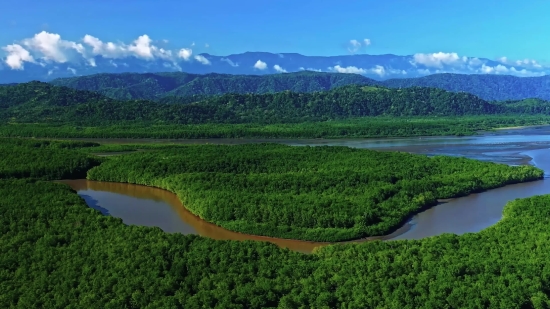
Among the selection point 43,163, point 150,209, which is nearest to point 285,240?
point 150,209

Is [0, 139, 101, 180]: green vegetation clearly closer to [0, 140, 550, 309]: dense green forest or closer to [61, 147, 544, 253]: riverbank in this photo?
[61, 147, 544, 253]: riverbank

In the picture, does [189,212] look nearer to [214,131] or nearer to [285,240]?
[285,240]

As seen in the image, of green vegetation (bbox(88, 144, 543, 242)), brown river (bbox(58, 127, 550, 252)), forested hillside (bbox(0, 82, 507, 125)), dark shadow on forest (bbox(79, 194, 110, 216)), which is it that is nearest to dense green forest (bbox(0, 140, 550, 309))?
brown river (bbox(58, 127, 550, 252))

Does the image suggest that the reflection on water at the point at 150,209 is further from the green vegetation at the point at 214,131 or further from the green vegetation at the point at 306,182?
the green vegetation at the point at 214,131

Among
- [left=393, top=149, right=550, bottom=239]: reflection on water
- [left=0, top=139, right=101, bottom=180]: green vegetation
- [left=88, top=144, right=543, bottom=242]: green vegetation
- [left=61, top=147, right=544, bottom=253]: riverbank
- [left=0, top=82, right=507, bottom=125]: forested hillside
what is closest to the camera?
[left=61, top=147, right=544, bottom=253]: riverbank

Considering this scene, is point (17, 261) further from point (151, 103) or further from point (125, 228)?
point (151, 103)

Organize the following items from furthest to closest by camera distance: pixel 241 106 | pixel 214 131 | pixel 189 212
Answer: pixel 241 106
pixel 214 131
pixel 189 212
